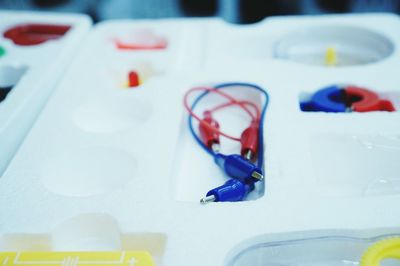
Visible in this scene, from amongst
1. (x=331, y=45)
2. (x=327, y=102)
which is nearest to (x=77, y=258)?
(x=327, y=102)

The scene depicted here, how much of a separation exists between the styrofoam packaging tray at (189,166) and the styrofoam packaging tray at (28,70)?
0.07ft

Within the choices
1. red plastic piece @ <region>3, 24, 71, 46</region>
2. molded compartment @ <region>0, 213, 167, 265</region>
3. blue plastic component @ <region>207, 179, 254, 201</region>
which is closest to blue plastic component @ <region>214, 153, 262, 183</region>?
blue plastic component @ <region>207, 179, 254, 201</region>

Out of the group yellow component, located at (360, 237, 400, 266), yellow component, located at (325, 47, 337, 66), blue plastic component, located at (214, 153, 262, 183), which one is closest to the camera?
yellow component, located at (360, 237, 400, 266)

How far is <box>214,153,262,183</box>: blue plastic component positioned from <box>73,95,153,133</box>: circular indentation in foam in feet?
0.49

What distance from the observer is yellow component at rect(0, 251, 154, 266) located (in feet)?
1.40

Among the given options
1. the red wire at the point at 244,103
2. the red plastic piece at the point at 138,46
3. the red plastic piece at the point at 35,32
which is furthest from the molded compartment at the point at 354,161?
the red plastic piece at the point at 35,32

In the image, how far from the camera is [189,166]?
606mm

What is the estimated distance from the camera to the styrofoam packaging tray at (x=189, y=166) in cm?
45

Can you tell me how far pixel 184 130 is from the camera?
653mm

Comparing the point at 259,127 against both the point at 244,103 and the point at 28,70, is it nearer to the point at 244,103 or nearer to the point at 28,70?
the point at 244,103

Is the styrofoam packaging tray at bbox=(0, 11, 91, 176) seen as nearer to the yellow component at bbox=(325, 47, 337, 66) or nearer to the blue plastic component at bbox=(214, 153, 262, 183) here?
the blue plastic component at bbox=(214, 153, 262, 183)

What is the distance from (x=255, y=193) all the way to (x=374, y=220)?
0.14 meters

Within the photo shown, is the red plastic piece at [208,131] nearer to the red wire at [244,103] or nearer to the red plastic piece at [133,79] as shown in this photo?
the red wire at [244,103]

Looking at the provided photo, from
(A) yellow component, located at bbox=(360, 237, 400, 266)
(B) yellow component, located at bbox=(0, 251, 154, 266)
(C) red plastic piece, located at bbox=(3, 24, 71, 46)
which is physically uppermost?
(C) red plastic piece, located at bbox=(3, 24, 71, 46)
